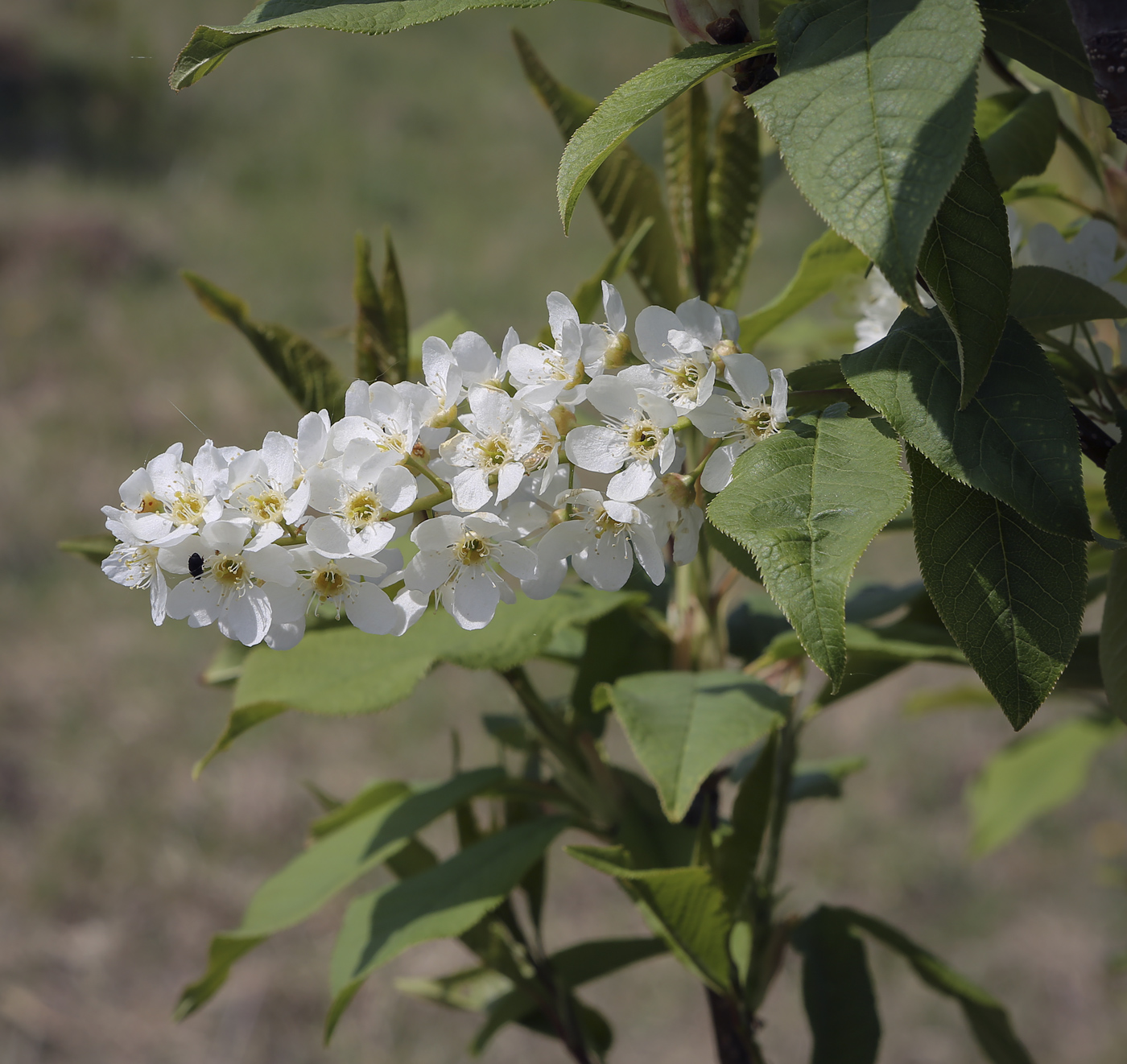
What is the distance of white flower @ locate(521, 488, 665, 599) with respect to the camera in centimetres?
50

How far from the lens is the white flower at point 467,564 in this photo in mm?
491

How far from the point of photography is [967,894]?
2.88 m

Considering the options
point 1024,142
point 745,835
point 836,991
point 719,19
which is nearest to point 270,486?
point 719,19

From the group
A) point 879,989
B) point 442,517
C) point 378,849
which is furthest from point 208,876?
point 442,517

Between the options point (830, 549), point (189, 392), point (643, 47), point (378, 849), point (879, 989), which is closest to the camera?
point (830, 549)

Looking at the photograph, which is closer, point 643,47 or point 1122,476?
point 1122,476

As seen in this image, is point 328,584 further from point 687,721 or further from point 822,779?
point 822,779

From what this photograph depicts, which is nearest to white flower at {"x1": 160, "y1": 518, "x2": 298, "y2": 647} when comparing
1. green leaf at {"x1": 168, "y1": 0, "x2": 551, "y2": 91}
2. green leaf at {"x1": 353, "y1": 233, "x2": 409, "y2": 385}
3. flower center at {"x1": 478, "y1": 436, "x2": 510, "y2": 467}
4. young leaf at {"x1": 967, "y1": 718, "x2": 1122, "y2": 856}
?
flower center at {"x1": 478, "y1": 436, "x2": 510, "y2": 467}

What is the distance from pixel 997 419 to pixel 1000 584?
74 mm

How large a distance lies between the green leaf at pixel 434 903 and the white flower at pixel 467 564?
296 millimetres

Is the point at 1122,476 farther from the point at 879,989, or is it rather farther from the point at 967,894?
the point at 967,894

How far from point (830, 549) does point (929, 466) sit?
0.27ft

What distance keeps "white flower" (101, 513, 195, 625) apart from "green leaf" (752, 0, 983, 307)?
327 millimetres

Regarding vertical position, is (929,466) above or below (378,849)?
above
